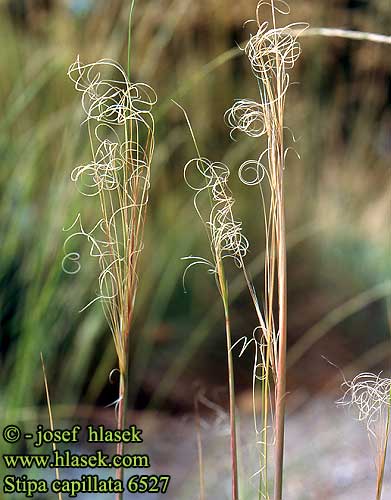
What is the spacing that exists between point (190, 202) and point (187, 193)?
1 centimetres

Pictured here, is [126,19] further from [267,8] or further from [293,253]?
[293,253]

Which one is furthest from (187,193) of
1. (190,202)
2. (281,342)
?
(281,342)

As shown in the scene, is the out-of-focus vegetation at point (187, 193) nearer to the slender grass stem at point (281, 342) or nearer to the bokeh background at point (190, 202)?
the bokeh background at point (190, 202)

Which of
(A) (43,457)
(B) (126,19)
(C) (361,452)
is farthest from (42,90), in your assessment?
(C) (361,452)

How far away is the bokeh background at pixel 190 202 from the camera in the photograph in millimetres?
702

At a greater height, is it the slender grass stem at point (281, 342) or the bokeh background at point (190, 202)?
the bokeh background at point (190, 202)

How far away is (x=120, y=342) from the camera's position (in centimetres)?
38

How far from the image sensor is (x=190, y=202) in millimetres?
737

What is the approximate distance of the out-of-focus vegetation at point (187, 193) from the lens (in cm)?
70

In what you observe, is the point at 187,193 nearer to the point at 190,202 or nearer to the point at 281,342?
the point at 190,202

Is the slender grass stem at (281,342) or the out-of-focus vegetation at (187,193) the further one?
the out-of-focus vegetation at (187,193)

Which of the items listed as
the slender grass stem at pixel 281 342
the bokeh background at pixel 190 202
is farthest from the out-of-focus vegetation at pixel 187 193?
the slender grass stem at pixel 281 342

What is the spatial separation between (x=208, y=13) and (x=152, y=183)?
0.19m

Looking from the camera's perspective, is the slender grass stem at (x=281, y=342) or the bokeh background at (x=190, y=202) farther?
the bokeh background at (x=190, y=202)
